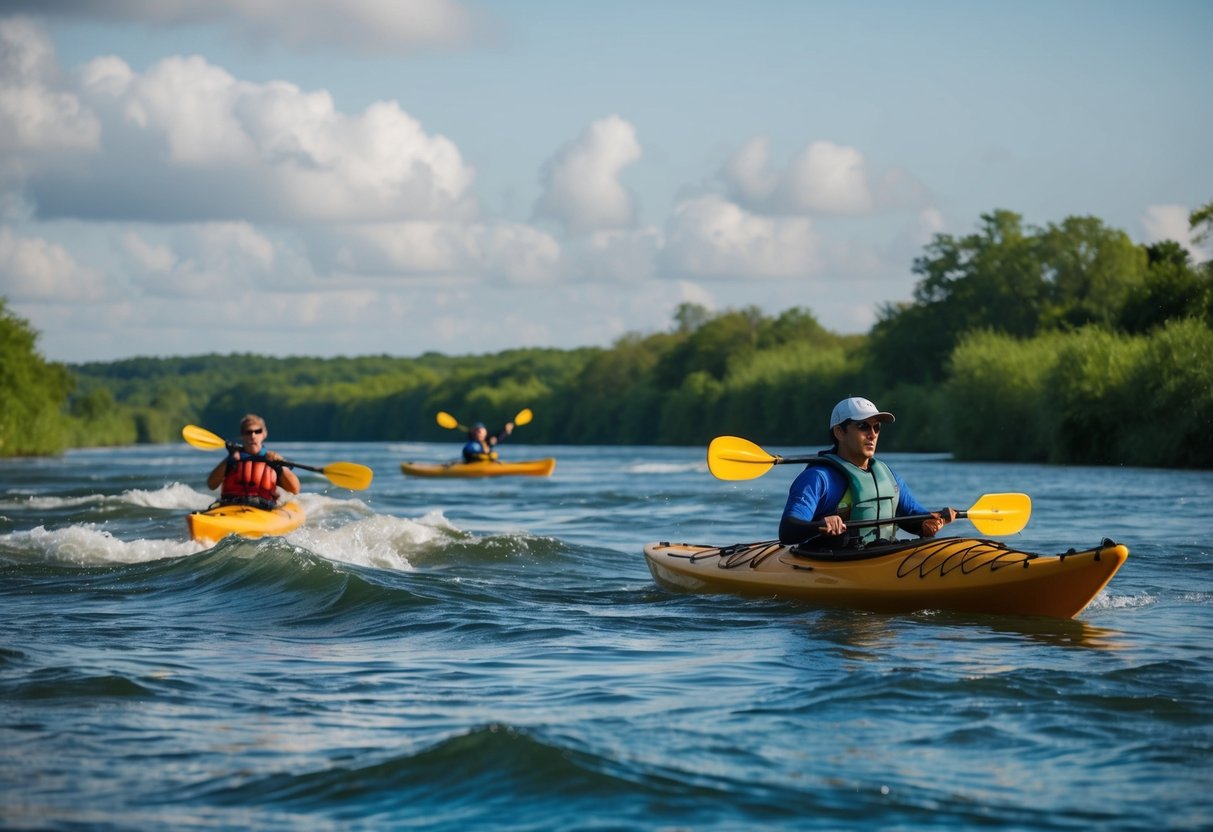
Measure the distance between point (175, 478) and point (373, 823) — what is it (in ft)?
88.1

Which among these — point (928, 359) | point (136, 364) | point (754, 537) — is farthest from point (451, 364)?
point (754, 537)

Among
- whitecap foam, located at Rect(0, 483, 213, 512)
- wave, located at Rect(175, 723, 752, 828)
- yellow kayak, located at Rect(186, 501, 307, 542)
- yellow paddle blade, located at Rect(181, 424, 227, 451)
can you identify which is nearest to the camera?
wave, located at Rect(175, 723, 752, 828)

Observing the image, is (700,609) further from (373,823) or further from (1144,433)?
(1144,433)

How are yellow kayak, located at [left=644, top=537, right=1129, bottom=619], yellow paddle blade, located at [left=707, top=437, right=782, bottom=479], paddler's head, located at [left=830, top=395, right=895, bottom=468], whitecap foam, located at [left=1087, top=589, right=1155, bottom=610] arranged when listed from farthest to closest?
1. yellow paddle blade, located at [left=707, top=437, right=782, bottom=479]
2. whitecap foam, located at [left=1087, top=589, right=1155, bottom=610]
3. paddler's head, located at [left=830, top=395, right=895, bottom=468]
4. yellow kayak, located at [left=644, top=537, right=1129, bottom=619]

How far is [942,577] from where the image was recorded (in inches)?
311

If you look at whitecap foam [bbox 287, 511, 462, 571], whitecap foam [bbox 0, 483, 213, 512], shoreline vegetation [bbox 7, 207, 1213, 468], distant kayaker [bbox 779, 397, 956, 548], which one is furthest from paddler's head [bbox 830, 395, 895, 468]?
shoreline vegetation [bbox 7, 207, 1213, 468]

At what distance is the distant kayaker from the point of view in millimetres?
8008

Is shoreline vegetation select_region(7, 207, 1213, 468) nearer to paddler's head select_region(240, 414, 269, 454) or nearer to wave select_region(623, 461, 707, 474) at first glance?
wave select_region(623, 461, 707, 474)

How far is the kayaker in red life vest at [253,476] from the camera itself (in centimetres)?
1199

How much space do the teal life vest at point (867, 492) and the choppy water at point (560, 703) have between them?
0.59m

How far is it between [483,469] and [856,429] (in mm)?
20420

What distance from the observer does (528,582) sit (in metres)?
10.4

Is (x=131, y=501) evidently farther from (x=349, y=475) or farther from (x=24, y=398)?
(x=24, y=398)

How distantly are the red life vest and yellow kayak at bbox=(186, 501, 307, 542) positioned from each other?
0.45 ft
